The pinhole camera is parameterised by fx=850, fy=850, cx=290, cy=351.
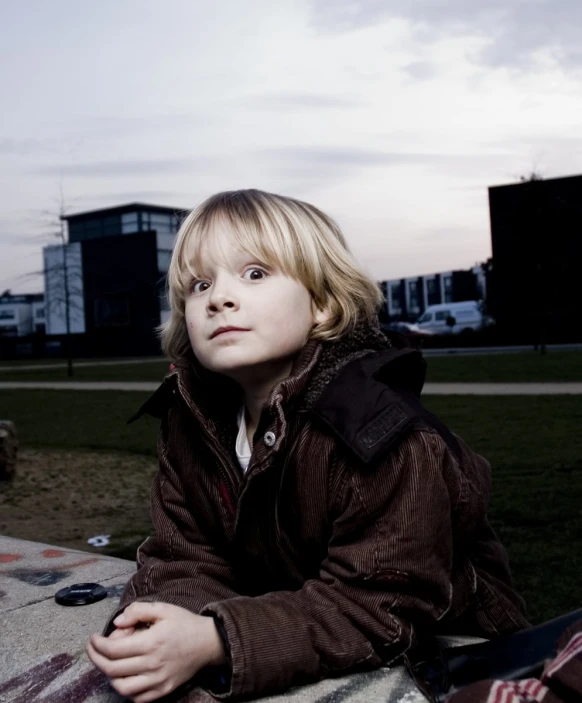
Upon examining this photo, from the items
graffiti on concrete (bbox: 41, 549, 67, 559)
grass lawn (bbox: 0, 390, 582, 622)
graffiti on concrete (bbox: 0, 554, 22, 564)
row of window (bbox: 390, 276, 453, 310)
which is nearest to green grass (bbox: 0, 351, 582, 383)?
grass lawn (bbox: 0, 390, 582, 622)

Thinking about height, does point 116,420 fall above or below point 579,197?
below

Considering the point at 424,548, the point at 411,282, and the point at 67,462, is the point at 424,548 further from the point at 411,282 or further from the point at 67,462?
the point at 411,282

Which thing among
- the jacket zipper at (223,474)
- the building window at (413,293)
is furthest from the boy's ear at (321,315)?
the building window at (413,293)

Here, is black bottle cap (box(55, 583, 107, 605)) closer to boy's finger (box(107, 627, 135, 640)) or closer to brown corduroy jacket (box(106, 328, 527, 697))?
brown corduroy jacket (box(106, 328, 527, 697))

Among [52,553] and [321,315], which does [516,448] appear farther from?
[321,315]

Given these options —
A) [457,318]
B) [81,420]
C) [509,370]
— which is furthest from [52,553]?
[457,318]

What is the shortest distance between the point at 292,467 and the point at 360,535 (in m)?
0.19

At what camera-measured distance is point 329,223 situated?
2.04 meters

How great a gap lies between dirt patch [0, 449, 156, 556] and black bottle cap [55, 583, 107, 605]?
1981 millimetres

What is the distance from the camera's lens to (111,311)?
1756 inches

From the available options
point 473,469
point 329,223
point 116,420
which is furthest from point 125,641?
point 116,420

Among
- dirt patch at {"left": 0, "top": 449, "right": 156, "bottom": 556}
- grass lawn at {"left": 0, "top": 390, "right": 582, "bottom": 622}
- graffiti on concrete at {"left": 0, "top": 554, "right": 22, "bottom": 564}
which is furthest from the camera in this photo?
dirt patch at {"left": 0, "top": 449, "right": 156, "bottom": 556}

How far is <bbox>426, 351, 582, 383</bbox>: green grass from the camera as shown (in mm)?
13891

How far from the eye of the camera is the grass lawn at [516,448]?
368cm
